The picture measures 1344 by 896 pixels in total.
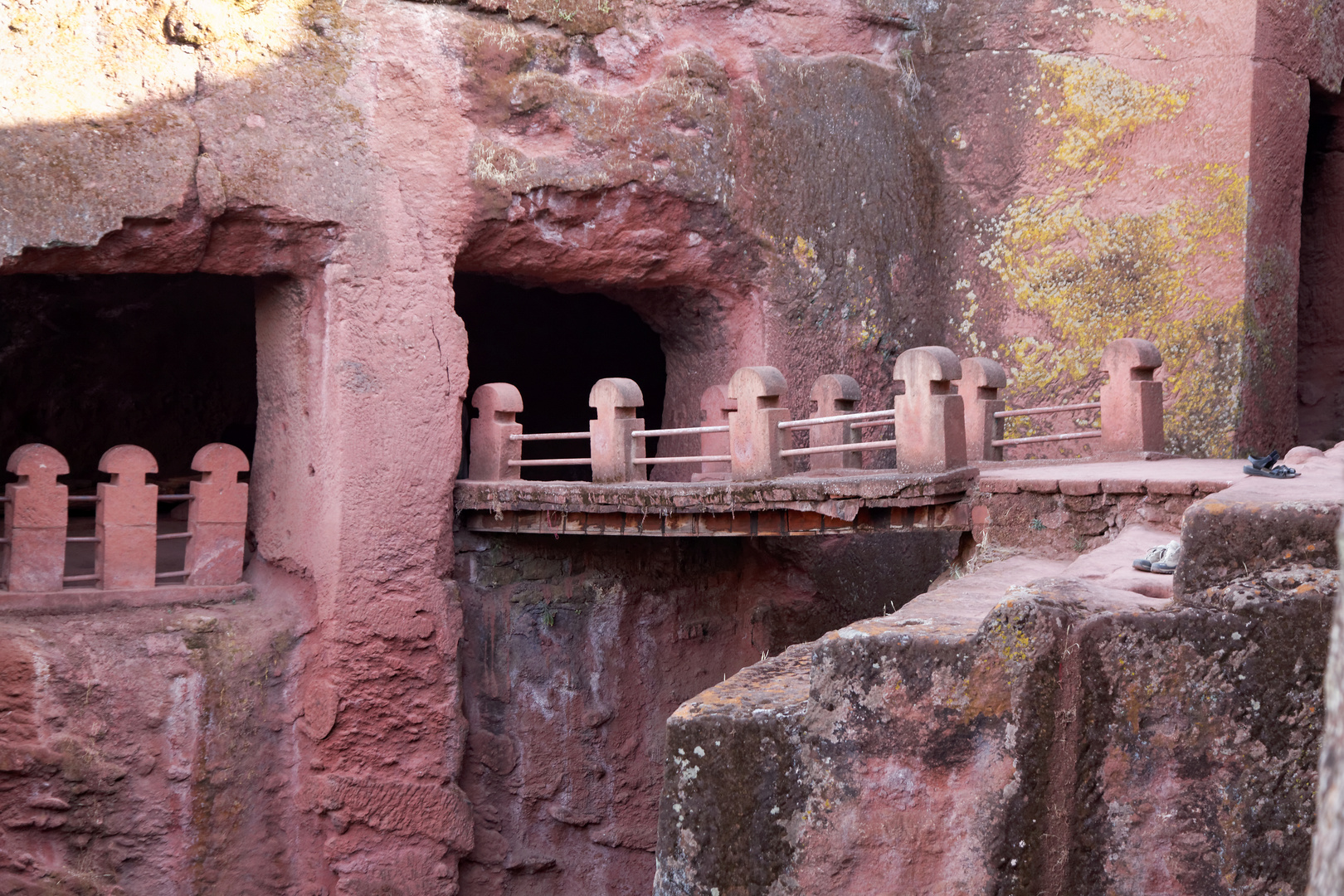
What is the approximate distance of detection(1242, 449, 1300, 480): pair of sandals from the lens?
16.0 ft

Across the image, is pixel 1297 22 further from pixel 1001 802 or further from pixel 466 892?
pixel 466 892

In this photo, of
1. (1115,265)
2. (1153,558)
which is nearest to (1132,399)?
(1115,265)

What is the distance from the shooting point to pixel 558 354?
1380 cm

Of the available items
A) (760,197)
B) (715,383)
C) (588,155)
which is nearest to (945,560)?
(715,383)

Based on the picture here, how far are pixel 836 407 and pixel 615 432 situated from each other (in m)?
1.51

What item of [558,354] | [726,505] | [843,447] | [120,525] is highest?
[558,354]

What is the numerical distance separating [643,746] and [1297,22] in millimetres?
7116

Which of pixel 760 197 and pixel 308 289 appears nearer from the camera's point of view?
pixel 308 289

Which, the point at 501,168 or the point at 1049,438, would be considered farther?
the point at 501,168

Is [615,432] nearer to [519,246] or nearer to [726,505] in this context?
[726,505]

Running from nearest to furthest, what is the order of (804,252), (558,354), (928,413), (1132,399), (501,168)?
(928,413) < (1132,399) < (501,168) < (804,252) < (558,354)

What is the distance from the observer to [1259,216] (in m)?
9.53

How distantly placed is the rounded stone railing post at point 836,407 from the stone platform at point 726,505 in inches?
8.7

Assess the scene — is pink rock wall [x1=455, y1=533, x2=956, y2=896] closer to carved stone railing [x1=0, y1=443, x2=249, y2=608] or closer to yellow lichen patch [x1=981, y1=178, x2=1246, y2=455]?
carved stone railing [x1=0, y1=443, x2=249, y2=608]
